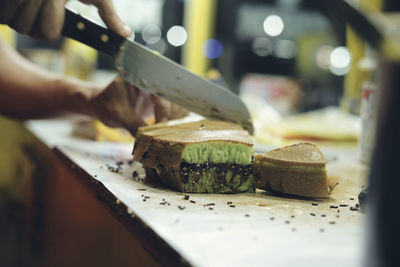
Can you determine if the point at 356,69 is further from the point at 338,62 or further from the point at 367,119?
the point at 338,62

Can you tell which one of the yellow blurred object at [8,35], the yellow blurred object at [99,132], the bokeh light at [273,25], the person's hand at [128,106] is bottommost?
the yellow blurred object at [99,132]

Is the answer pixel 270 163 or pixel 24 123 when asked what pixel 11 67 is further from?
pixel 270 163

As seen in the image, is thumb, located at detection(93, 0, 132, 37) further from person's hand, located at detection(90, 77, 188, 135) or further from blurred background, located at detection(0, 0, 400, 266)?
blurred background, located at detection(0, 0, 400, 266)

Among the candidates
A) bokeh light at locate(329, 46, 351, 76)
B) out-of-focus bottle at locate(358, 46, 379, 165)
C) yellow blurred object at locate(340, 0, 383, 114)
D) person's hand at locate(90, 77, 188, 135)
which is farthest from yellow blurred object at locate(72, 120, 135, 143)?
bokeh light at locate(329, 46, 351, 76)

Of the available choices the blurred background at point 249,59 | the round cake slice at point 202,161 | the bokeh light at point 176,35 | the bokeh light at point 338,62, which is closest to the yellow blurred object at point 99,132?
the blurred background at point 249,59

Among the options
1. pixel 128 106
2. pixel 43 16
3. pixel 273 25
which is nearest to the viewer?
pixel 43 16

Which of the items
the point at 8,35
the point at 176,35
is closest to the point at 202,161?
the point at 8,35

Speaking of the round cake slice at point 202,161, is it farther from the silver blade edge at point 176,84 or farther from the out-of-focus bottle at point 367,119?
the out-of-focus bottle at point 367,119

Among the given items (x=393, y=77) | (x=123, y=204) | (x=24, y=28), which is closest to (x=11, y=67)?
(x=24, y=28)
